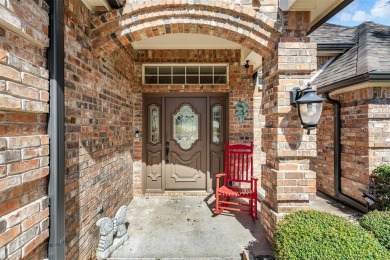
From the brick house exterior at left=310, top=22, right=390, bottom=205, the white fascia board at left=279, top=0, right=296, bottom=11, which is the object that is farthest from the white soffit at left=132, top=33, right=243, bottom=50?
the brick house exterior at left=310, top=22, right=390, bottom=205

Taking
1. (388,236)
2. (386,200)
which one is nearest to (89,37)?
(388,236)

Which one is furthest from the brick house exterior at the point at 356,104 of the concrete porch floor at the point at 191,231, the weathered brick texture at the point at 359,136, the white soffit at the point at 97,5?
the white soffit at the point at 97,5

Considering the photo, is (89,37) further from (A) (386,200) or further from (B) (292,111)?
(A) (386,200)

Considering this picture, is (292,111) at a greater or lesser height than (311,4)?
lesser

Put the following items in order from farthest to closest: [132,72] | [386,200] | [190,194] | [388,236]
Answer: [190,194] < [132,72] < [386,200] < [388,236]

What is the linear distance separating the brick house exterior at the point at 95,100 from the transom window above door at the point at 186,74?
0.91 m

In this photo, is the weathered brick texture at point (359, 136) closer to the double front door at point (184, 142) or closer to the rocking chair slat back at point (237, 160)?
the rocking chair slat back at point (237, 160)

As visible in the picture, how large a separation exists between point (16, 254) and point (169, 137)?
3.20m

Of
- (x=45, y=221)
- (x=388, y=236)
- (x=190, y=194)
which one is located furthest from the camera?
(x=190, y=194)

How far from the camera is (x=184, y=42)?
12.6ft

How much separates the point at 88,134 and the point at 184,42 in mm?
2408

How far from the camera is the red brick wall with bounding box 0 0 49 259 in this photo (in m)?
1.21

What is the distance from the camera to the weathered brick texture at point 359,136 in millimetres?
3230

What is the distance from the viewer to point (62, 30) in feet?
5.65
